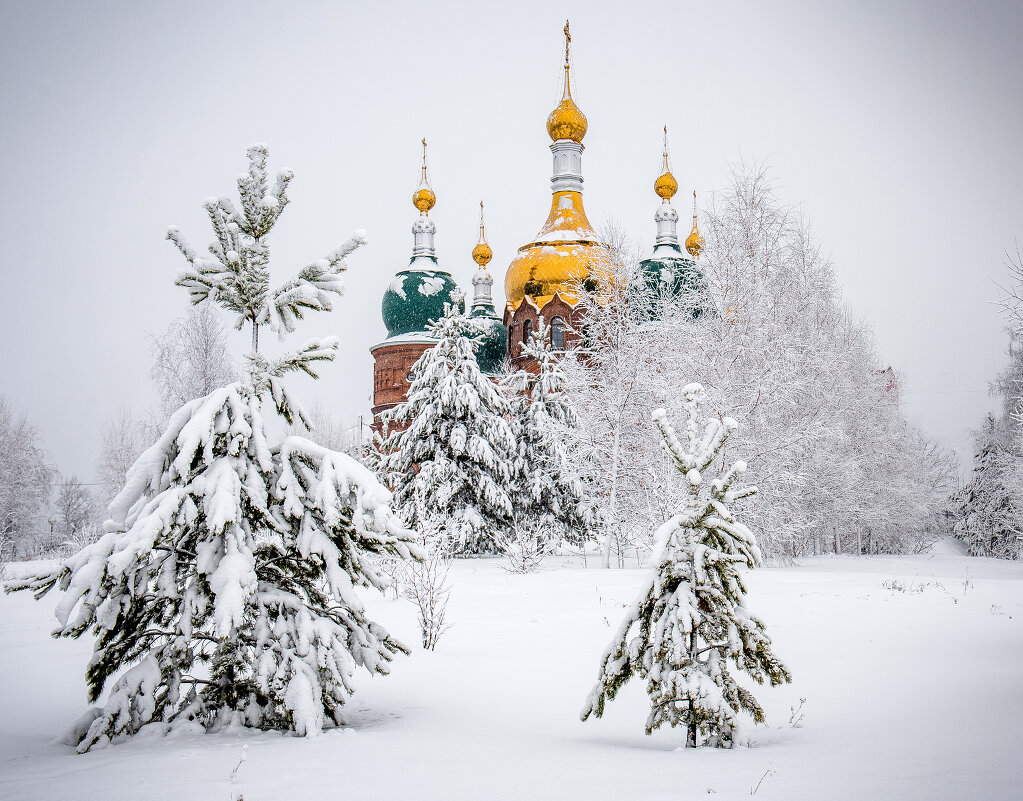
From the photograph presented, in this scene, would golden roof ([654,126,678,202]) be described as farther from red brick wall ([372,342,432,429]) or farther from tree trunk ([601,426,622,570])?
tree trunk ([601,426,622,570])

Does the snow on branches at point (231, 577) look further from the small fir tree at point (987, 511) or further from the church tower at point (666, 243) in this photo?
the small fir tree at point (987, 511)

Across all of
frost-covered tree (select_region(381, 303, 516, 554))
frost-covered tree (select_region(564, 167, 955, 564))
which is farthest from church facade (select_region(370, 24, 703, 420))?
frost-covered tree (select_region(564, 167, 955, 564))

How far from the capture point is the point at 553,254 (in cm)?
3619

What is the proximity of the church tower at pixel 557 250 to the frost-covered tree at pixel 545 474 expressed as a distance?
27.8 feet

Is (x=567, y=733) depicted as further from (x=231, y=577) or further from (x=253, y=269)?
(x=253, y=269)

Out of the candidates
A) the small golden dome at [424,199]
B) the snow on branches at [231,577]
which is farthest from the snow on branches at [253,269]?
the small golden dome at [424,199]

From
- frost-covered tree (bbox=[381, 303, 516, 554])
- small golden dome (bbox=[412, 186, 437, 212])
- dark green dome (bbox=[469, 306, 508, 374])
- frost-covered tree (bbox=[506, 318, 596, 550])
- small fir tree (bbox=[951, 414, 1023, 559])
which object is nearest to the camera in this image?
frost-covered tree (bbox=[381, 303, 516, 554])

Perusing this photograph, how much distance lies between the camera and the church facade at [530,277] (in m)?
35.6

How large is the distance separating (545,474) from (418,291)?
1658 cm

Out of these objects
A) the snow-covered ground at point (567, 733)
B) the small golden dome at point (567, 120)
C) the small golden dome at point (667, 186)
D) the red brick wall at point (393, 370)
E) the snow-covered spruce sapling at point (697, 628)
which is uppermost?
the small golden dome at point (567, 120)

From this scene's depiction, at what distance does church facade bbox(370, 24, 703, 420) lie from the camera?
35562 millimetres

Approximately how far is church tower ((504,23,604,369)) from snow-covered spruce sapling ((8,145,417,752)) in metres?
29.2

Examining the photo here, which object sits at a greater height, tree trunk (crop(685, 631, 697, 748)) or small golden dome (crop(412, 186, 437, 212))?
small golden dome (crop(412, 186, 437, 212))

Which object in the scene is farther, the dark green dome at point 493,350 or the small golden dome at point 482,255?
the small golden dome at point 482,255
